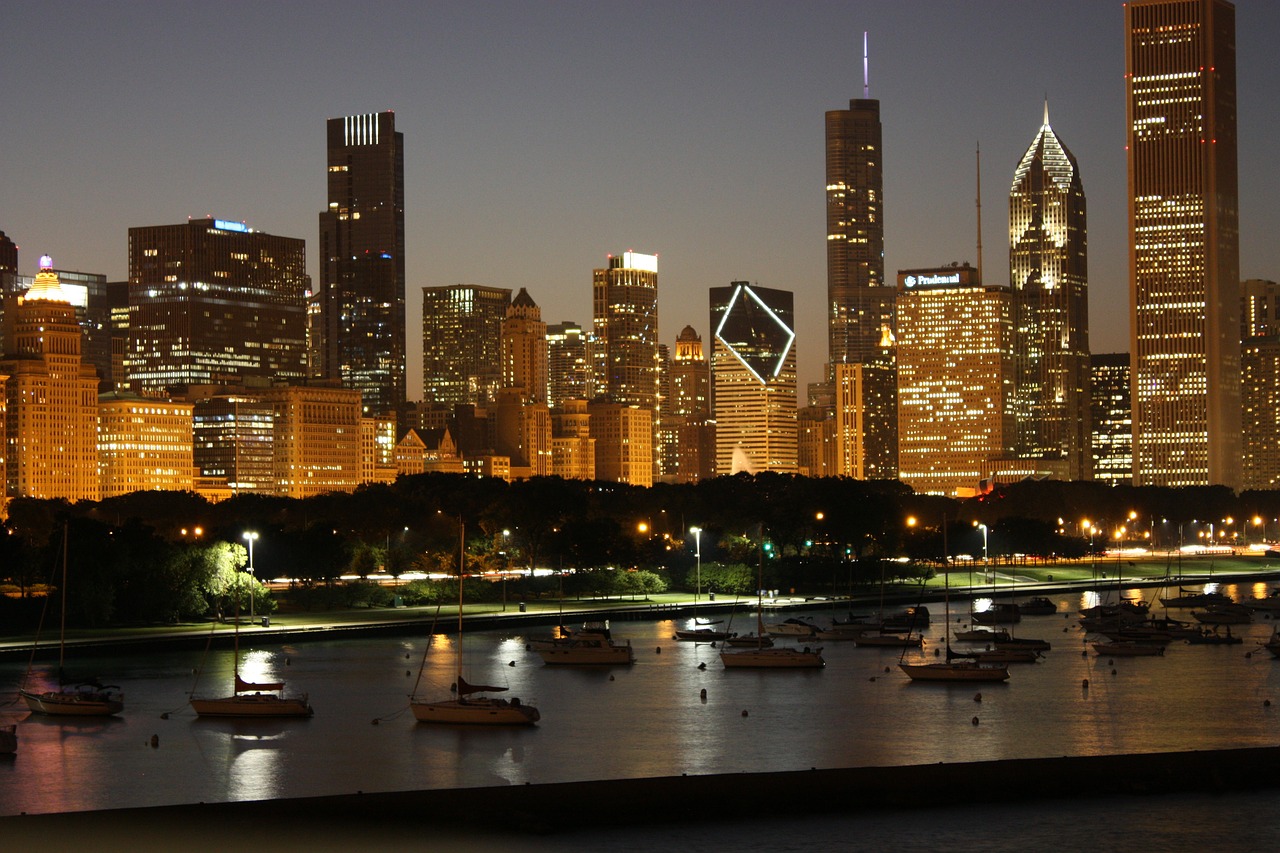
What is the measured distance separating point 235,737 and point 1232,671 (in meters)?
62.0

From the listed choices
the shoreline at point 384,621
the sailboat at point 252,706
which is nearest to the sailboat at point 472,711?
the sailboat at point 252,706

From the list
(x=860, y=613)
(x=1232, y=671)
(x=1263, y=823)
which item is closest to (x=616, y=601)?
(x=860, y=613)

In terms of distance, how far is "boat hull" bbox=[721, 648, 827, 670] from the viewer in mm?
117750

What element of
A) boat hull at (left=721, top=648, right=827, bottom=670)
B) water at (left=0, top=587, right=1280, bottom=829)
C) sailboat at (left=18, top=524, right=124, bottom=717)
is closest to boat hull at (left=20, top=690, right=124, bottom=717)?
sailboat at (left=18, top=524, right=124, bottom=717)

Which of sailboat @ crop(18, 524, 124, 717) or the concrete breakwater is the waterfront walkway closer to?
sailboat @ crop(18, 524, 124, 717)

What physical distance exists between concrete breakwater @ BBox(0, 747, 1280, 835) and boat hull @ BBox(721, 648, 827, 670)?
49.7 m

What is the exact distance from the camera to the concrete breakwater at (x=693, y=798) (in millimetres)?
58688

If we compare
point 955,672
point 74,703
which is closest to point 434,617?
point 955,672

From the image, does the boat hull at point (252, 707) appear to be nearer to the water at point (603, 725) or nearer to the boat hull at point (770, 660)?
the water at point (603, 725)

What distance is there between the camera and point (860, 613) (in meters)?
173

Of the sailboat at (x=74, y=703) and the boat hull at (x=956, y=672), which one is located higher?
the sailboat at (x=74, y=703)

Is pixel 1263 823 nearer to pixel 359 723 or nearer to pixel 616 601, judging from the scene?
pixel 359 723

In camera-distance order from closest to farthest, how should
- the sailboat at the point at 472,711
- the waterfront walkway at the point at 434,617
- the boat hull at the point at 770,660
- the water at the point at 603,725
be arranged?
the water at the point at 603,725, the sailboat at the point at 472,711, the boat hull at the point at 770,660, the waterfront walkway at the point at 434,617

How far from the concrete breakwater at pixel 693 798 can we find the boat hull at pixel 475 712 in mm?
25105
